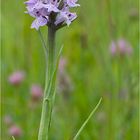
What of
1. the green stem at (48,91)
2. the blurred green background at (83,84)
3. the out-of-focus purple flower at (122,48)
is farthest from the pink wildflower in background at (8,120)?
the green stem at (48,91)

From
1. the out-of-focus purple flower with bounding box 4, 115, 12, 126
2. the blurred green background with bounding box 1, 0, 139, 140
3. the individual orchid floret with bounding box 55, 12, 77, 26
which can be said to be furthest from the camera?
the out-of-focus purple flower with bounding box 4, 115, 12, 126

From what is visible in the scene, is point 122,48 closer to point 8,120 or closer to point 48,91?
point 8,120

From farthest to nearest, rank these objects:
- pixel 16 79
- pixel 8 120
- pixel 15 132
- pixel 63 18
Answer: pixel 16 79 → pixel 8 120 → pixel 15 132 → pixel 63 18

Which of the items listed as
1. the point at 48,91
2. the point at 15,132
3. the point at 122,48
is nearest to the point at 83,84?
the point at 122,48

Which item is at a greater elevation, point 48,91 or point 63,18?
point 63,18

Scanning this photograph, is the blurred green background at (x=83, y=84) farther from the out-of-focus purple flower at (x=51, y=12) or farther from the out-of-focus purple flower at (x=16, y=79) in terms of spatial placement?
the out-of-focus purple flower at (x=51, y=12)

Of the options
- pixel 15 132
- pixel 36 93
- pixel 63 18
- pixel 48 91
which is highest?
pixel 63 18

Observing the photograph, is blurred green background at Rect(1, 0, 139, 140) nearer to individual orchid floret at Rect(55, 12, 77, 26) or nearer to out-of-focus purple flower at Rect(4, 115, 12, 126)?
out-of-focus purple flower at Rect(4, 115, 12, 126)

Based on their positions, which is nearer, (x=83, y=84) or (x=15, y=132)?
(x=15, y=132)

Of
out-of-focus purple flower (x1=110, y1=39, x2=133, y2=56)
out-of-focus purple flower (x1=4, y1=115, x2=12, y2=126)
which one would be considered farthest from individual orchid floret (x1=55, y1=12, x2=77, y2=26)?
out-of-focus purple flower (x1=110, y1=39, x2=133, y2=56)
